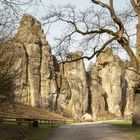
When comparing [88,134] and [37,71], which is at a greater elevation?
[37,71]

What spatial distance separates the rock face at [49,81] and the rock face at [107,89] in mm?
3127

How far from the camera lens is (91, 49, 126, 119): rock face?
88.5m

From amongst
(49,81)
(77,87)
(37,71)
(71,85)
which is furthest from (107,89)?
(37,71)

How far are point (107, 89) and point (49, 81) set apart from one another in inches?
702

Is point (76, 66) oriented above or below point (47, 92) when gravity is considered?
above

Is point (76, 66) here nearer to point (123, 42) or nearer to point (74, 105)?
point (74, 105)

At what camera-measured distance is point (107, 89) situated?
9306cm

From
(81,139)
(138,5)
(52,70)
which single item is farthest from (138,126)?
(52,70)

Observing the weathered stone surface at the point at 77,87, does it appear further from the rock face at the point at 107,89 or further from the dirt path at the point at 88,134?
the dirt path at the point at 88,134

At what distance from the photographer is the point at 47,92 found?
258ft

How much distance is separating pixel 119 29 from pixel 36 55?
49.5 metres

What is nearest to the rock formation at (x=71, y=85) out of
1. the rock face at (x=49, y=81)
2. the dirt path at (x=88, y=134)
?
the rock face at (x=49, y=81)

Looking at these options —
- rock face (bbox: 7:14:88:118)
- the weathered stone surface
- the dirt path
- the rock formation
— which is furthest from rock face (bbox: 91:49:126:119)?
the dirt path

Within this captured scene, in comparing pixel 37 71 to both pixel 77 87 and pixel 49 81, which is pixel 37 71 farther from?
pixel 77 87
